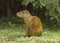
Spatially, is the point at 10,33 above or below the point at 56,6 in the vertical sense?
below

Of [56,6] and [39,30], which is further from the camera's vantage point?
[56,6]

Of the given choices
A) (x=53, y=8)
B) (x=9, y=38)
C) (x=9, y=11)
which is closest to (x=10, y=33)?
(x=9, y=38)

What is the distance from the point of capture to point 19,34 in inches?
399

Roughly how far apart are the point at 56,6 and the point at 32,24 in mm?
1895

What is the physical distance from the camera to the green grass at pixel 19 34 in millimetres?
8773

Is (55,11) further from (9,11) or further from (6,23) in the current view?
(9,11)

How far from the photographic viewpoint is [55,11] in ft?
36.8

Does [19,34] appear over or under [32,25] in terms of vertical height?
under

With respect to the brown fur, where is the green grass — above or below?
below

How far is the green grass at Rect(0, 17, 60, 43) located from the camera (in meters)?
8.77

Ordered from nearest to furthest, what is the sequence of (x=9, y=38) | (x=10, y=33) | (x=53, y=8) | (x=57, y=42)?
(x=57, y=42), (x=9, y=38), (x=10, y=33), (x=53, y=8)

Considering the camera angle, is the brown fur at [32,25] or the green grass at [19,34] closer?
the green grass at [19,34]

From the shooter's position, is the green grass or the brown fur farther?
the brown fur

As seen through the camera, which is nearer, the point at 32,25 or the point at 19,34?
the point at 32,25
